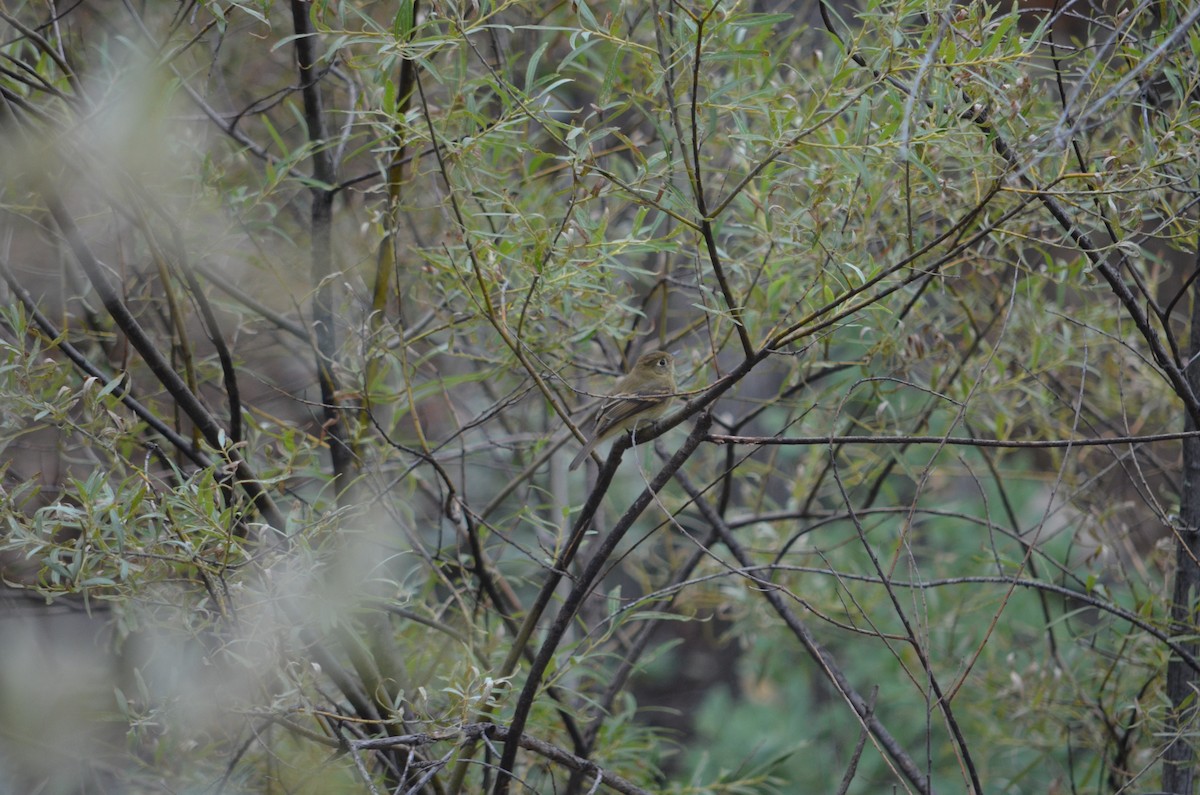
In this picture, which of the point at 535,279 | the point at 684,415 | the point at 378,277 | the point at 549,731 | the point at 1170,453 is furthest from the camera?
the point at 1170,453

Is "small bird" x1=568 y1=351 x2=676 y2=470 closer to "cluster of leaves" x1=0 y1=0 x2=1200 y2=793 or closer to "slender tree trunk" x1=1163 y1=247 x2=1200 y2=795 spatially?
"cluster of leaves" x1=0 y1=0 x2=1200 y2=793

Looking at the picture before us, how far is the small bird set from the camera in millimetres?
2748

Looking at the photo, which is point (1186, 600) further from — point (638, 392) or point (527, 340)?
point (527, 340)

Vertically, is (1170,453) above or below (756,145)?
below

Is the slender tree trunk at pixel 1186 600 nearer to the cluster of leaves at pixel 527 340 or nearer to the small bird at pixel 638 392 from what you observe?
the cluster of leaves at pixel 527 340

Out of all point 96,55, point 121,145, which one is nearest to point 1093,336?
point 121,145

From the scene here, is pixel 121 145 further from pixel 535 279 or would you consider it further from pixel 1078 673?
pixel 1078 673

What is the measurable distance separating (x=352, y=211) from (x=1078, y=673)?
9.46 ft

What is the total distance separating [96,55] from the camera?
337cm

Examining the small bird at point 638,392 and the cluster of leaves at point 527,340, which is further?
the small bird at point 638,392

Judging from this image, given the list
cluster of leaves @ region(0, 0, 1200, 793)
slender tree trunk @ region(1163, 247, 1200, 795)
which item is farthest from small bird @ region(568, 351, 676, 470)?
slender tree trunk @ region(1163, 247, 1200, 795)

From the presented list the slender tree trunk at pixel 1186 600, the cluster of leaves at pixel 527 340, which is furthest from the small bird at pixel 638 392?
the slender tree trunk at pixel 1186 600

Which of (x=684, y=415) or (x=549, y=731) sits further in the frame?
(x=549, y=731)

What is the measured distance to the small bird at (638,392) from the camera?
9.02 feet
